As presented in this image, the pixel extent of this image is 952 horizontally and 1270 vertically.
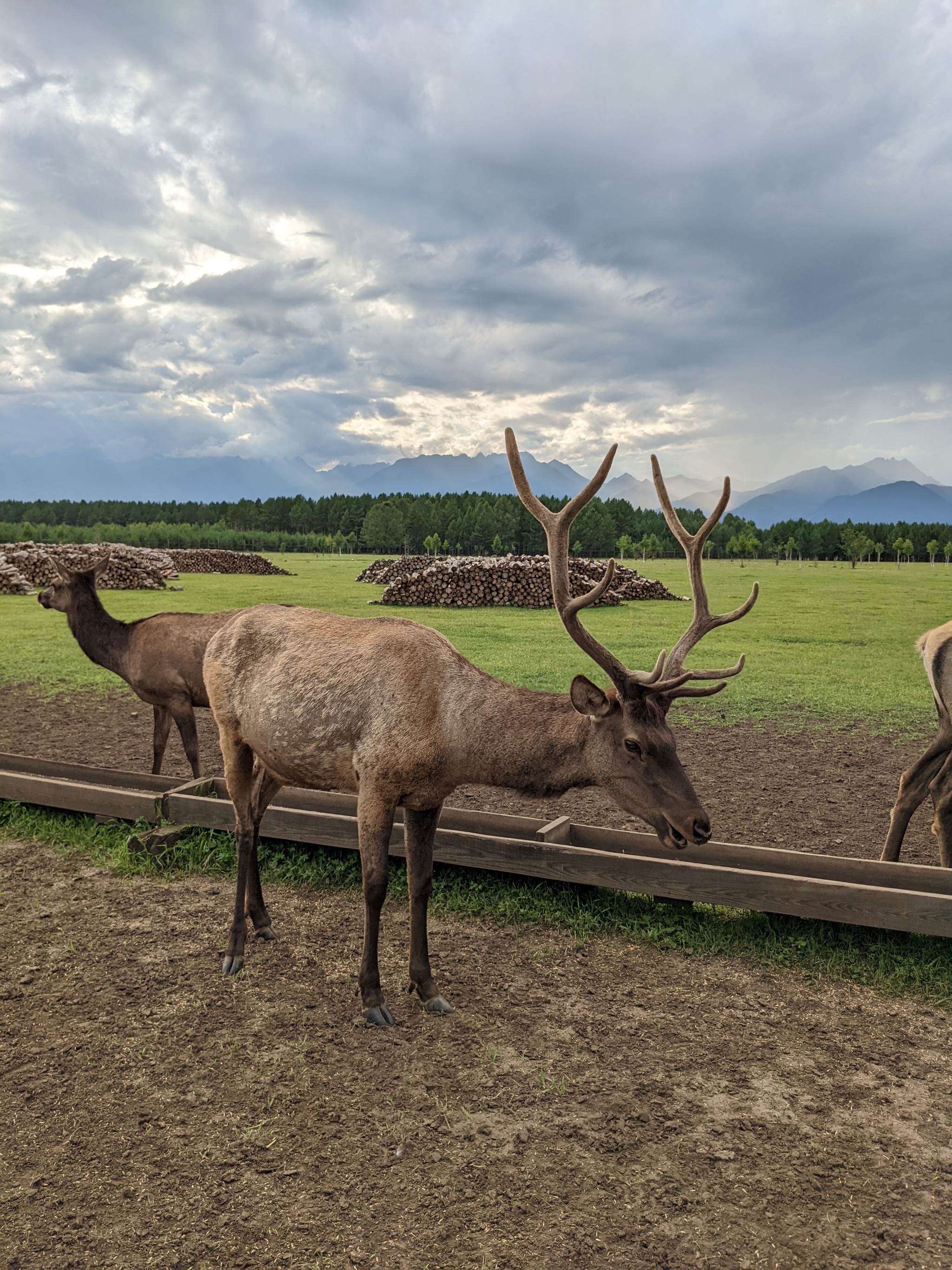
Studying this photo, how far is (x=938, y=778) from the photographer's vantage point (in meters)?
6.07

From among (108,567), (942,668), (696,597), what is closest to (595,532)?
(108,567)

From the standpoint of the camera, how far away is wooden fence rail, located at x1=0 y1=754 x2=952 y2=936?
4.59m

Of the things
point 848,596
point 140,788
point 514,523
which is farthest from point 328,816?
point 514,523

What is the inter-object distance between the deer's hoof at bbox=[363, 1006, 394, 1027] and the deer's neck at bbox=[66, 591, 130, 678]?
5.70m

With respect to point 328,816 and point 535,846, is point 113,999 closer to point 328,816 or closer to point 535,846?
point 328,816

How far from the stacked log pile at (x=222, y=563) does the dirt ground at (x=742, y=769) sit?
3757 centimetres

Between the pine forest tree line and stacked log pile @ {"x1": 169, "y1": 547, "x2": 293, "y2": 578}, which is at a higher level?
the pine forest tree line

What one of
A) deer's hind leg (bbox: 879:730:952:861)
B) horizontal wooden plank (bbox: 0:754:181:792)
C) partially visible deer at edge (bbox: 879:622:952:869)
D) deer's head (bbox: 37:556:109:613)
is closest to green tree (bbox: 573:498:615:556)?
deer's head (bbox: 37:556:109:613)

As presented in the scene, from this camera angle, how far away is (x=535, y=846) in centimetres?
530

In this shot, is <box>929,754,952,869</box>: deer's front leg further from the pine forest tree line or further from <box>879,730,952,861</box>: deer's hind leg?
the pine forest tree line

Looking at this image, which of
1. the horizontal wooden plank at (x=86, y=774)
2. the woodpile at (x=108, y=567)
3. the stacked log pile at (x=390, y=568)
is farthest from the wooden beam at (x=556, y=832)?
the woodpile at (x=108, y=567)

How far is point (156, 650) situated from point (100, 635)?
0.99 metres

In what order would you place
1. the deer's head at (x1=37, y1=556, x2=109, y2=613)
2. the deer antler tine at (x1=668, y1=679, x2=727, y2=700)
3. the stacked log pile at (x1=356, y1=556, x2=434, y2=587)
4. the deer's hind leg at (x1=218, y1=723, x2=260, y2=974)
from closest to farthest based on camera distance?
1. the deer antler tine at (x1=668, y1=679, x2=727, y2=700)
2. the deer's hind leg at (x1=218, y1=723, x2=260, y2=974)
3. the deer's head at (x1=37, y1=556, x2=109, y2=613)
4. the stacked log pile at (x1=356, y1=556, x2=434, y2=587)

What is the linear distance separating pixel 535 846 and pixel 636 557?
100515 mm
